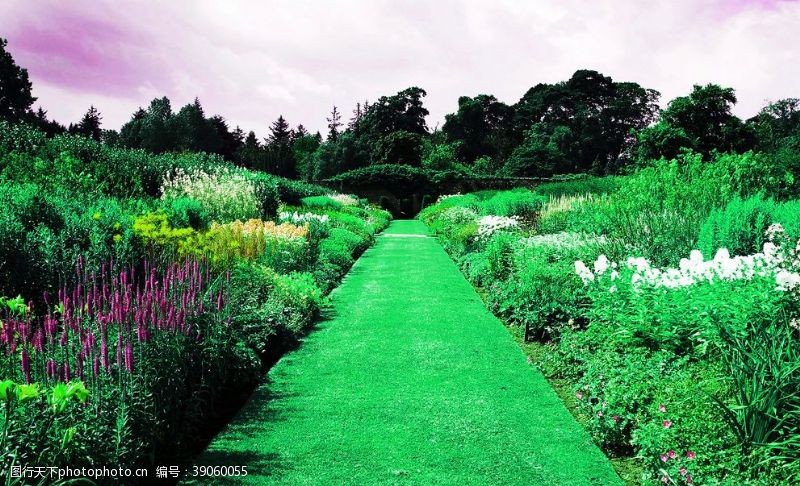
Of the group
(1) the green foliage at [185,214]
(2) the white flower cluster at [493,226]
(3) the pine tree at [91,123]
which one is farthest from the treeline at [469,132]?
(1) the green foliage at [185,214]

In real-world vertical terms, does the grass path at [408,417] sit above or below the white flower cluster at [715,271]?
below

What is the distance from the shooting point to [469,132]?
61000 millimetres

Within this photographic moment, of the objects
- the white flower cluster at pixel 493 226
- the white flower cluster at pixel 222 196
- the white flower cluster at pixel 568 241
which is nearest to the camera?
the white flower cluster at pixel 568 241

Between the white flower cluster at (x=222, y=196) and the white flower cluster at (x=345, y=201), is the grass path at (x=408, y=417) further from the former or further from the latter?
the white flower cluster at (x=345, y=201)

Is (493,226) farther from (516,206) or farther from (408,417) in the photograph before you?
(408,417)

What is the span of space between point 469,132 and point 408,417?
5864 centimetres

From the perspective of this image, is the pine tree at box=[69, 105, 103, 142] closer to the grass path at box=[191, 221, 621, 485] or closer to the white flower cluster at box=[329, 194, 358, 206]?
the white flower cluster at box=[329, 194, 358, 206]

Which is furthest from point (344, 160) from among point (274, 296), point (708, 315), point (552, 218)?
point (708, 315)

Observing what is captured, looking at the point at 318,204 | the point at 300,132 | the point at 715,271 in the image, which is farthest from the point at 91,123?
the point at 715,271

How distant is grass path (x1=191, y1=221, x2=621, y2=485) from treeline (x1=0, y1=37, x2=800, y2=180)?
1675 inches

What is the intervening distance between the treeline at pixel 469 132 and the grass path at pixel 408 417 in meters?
42.5

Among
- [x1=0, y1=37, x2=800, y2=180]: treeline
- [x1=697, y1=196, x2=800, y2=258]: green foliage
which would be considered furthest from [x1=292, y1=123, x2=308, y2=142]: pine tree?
[x1=697, y1=196, x2=800, y2=258]: green foliage

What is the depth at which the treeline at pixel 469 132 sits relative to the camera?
50656mm

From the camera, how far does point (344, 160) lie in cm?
5522
